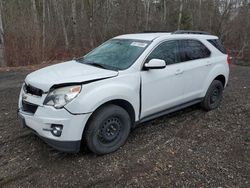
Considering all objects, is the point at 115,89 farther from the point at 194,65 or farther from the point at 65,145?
the point at 194,65

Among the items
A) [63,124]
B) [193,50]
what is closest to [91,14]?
[193,50]

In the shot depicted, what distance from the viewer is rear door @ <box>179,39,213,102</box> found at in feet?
14.3

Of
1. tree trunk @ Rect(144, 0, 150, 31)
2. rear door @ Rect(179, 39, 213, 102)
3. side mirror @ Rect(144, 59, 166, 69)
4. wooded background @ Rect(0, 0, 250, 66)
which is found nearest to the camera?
side mirror @ Rect(144, 59, 166, 69)

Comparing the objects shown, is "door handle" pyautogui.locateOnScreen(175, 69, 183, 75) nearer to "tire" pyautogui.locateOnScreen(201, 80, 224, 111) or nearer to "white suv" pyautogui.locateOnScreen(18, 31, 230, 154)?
"white suv" pyautogui.locateOnScreen(18, 31, 230, 154)

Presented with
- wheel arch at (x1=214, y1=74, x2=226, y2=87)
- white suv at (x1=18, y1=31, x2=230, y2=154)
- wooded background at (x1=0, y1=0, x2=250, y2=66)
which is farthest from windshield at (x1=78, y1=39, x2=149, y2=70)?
wooded background at (x1=0, y1=0, x2=250, y2=66)

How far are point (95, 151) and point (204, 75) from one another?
103 inches

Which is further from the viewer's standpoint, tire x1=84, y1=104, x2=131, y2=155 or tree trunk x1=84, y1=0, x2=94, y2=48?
tree trunk x1=84, y1=0, x2=94, y2=48

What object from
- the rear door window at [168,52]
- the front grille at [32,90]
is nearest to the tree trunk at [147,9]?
the rear door window at [168,52]

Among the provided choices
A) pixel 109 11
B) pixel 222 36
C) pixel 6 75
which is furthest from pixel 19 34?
pixel 222 36

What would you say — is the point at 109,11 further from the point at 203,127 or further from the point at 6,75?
the point at 203,127

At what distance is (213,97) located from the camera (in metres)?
5.12

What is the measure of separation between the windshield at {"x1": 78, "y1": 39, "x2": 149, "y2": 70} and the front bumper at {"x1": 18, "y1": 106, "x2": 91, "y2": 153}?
102 centimetres

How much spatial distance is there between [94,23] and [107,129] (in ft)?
45.3

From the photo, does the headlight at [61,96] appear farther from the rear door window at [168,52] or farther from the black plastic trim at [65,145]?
the rear door window at [168,52]
